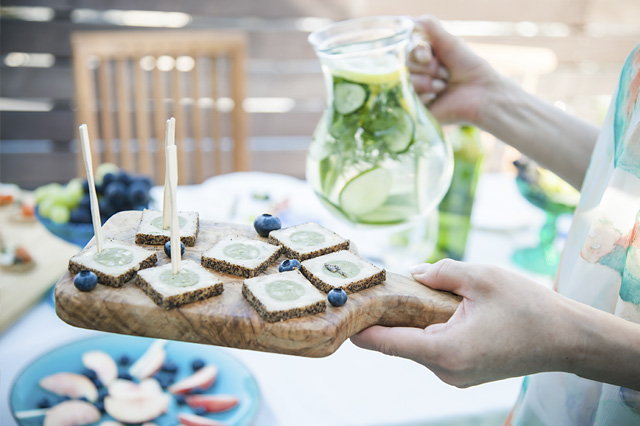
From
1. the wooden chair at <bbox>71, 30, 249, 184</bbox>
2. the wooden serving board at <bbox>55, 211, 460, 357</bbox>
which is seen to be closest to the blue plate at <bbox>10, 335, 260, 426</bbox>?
the wooden serving board at <bbox>55, 211, 460, 357</bbox>

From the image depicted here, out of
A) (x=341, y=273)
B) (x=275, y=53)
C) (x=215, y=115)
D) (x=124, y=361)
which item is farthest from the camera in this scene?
(x=275, y=53)

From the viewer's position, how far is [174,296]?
643 mm

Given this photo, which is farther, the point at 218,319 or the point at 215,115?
the point at 215,115

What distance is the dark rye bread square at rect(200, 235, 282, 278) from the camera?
0.73 m

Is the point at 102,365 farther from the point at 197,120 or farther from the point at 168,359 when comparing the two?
the point at 197,120

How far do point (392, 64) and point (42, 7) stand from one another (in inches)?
92.7

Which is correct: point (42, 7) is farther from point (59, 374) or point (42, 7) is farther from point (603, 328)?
point (603, 328)

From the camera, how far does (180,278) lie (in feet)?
2.22

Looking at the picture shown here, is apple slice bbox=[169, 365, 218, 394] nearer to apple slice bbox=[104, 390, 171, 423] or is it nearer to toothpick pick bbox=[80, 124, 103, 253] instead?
apple slice bbox=[104, 390, 171, 423]

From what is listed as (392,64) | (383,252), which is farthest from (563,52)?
(392,64)

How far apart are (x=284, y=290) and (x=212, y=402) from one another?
0.29 metres

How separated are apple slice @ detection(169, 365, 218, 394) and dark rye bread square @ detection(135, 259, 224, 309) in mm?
276

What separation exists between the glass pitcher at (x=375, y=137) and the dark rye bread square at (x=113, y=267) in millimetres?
311

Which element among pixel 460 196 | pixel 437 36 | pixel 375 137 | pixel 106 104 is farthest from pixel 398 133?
pixel 106 104
